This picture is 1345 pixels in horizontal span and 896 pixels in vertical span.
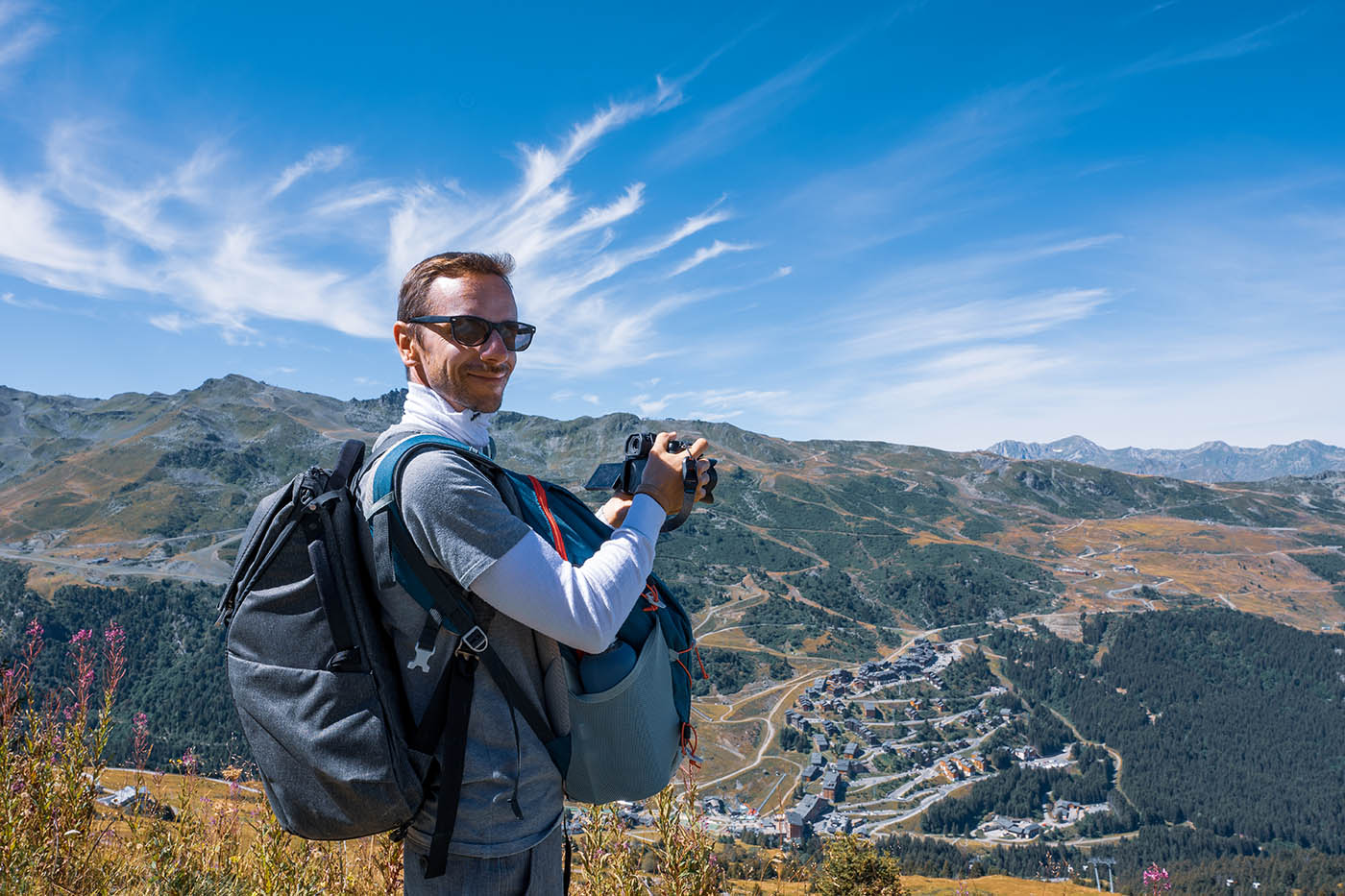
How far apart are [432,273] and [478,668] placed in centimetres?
115

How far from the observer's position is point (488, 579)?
1.61 m

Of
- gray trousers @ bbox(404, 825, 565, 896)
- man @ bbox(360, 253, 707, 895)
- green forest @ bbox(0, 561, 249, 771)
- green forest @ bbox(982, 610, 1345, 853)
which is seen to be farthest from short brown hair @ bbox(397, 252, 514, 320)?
green forest @ bbox(982, 610, 1345, 853)

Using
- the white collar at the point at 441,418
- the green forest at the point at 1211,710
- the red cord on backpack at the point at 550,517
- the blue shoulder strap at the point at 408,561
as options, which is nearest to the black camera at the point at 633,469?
the red cord on backpack at the point at 550,517

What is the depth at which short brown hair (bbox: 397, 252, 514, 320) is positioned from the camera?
80.9 inches

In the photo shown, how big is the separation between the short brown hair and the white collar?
0.79ft

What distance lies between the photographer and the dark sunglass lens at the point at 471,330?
202 centimetres

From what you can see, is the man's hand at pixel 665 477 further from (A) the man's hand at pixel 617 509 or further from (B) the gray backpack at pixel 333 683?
(B) the gray backpack at pixel 333 683

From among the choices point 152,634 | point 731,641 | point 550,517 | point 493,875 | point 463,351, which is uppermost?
point 463,351

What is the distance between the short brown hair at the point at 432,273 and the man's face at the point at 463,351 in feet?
0.08

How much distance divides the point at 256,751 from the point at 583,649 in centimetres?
85

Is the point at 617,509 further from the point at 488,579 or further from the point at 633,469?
the point at 488,579

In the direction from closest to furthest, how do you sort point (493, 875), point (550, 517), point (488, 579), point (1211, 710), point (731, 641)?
point (488, 579) → point (493, 875) → point (550, 517) → point (1211, 710) → point (731, 641)

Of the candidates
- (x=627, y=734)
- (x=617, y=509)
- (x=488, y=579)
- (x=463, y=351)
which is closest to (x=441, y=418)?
(x=463, y=351)

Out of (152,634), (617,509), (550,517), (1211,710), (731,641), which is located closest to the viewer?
(550,517)
